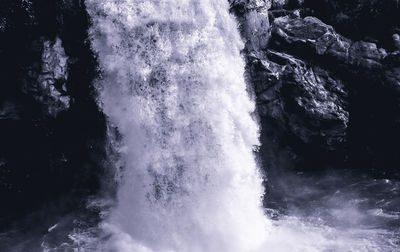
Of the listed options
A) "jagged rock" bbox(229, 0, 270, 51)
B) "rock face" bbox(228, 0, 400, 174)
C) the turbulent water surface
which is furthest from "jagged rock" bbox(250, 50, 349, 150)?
the turbulent water surface

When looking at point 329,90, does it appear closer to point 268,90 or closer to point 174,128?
point 268,90

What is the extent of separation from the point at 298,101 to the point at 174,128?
13.2ft

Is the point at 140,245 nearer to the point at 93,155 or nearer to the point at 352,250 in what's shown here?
the point at 93,155

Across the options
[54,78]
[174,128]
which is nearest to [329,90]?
[174,128]

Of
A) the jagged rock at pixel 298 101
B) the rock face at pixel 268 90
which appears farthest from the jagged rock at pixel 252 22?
the jagged rock at pixel 298 101

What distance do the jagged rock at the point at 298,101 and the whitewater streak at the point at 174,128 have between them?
973 mm

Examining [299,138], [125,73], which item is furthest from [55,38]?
[299,138]

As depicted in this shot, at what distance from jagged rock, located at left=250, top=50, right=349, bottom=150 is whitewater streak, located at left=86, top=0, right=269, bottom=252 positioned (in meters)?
0.97

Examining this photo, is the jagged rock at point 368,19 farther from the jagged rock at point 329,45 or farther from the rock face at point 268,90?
the jagged rock at point 329,45

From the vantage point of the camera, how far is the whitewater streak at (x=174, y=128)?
25.3 feet

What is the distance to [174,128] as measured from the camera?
8.46 m

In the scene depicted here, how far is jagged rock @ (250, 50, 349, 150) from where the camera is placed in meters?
10.1

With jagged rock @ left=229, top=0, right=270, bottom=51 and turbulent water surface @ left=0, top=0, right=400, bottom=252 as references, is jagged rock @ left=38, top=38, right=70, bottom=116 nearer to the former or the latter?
turbulent water surface @ left=0, top=0, right=400, bottom=252

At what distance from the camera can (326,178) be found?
10.4 m
